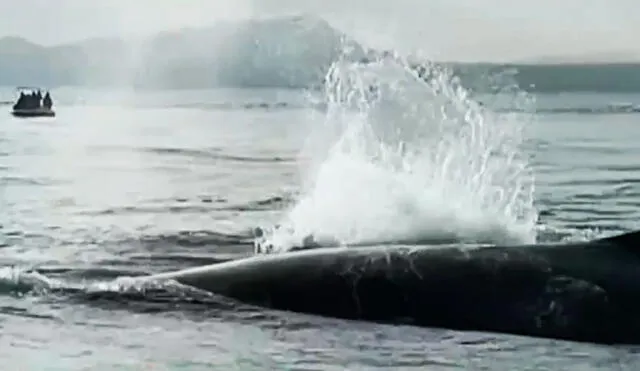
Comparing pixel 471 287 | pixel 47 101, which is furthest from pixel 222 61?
pixel 471 287

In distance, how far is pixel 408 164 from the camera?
2926 mm

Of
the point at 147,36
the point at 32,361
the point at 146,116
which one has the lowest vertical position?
the point at 32,361

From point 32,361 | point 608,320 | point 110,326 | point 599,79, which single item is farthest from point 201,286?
point 599,79

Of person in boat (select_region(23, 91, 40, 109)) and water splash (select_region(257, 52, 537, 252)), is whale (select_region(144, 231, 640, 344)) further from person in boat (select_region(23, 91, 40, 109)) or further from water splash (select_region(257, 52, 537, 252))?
person in boat (select_region(23, 91, 40, 109))

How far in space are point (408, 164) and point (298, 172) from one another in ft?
0.90

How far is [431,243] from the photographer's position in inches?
102

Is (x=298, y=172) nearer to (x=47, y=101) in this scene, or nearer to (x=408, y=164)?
(x=408, y=164)

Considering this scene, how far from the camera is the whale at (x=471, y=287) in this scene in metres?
2.15

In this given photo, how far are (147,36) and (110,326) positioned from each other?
33.5 inches

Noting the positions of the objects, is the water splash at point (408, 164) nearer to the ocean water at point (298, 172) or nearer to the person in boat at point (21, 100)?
the ocean water at point (298, 172)

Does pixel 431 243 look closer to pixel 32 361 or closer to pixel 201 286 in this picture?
pixel 201 286

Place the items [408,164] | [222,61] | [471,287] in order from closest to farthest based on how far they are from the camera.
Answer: [471,287] < [222,61] < [408,164]

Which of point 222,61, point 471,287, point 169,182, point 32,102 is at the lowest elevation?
point 471,287

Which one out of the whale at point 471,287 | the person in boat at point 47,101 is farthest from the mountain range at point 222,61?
the whale at point 471,287
